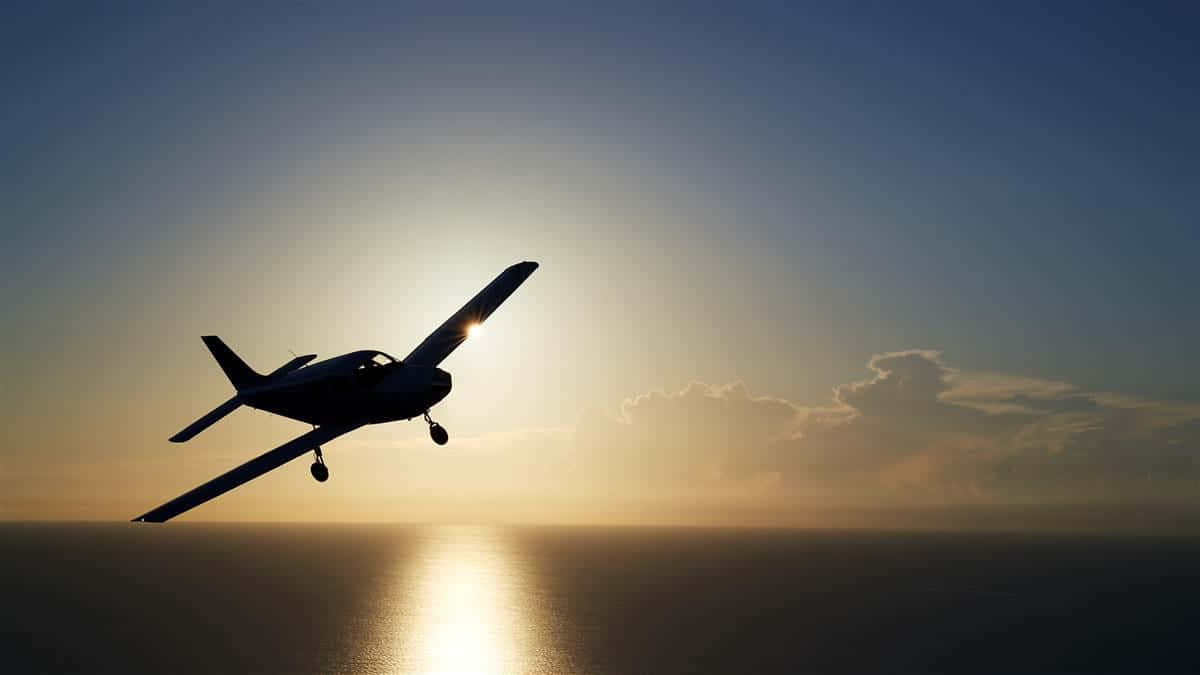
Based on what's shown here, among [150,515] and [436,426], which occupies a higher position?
[436,426]

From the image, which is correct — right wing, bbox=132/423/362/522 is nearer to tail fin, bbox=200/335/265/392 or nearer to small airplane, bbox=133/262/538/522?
small airplane, bbox=133/262/538/522

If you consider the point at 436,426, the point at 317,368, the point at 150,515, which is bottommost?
the point at 150,515

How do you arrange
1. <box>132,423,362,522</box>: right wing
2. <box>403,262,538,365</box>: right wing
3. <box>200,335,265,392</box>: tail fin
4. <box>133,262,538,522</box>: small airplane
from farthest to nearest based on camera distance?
<box>403,262,538,365</box>: right wing < <box>200,335,265,392</box>: tail fin < <box>133,262,538,522</box>: small airplane < <box>132,423,362,522</box>: right wing

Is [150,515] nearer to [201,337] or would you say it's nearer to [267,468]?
[267,468]

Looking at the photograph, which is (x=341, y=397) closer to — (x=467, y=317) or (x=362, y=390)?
(x=362, y=390)

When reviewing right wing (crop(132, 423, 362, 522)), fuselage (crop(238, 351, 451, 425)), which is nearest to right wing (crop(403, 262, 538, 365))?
fuselage (crop(238, 351, 451, 425))

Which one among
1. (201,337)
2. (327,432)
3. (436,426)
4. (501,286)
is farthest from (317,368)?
(501,286)
